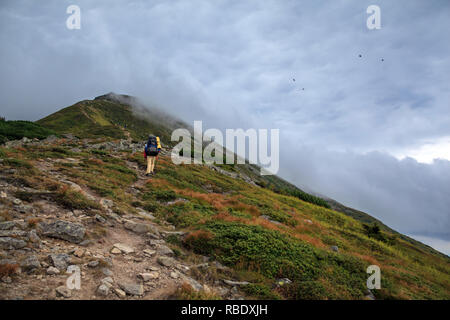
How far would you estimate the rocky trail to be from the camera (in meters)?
5.43

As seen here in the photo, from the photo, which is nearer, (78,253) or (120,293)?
(120,293)

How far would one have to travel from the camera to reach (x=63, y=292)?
5.10 m

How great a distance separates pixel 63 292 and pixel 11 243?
2.71 metres

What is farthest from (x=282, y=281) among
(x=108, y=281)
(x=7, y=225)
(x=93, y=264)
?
(x=7, y=225)

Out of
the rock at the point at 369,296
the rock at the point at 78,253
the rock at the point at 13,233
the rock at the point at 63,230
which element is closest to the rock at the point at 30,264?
the rock at the point at 78,253

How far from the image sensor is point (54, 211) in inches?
368

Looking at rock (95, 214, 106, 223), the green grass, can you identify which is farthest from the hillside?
the green grass

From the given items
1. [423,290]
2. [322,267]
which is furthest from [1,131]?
[423,290]

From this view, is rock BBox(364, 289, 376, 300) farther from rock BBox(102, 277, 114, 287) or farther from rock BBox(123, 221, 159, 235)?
Answer: rock BBox(123, 221, 159, 235)

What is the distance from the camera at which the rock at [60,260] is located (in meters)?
6.03

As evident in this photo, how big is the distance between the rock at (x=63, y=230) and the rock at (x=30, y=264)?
5.83 ft

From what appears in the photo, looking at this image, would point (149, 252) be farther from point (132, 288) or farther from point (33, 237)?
point (33, 237)

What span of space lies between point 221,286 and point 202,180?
2082 cm
